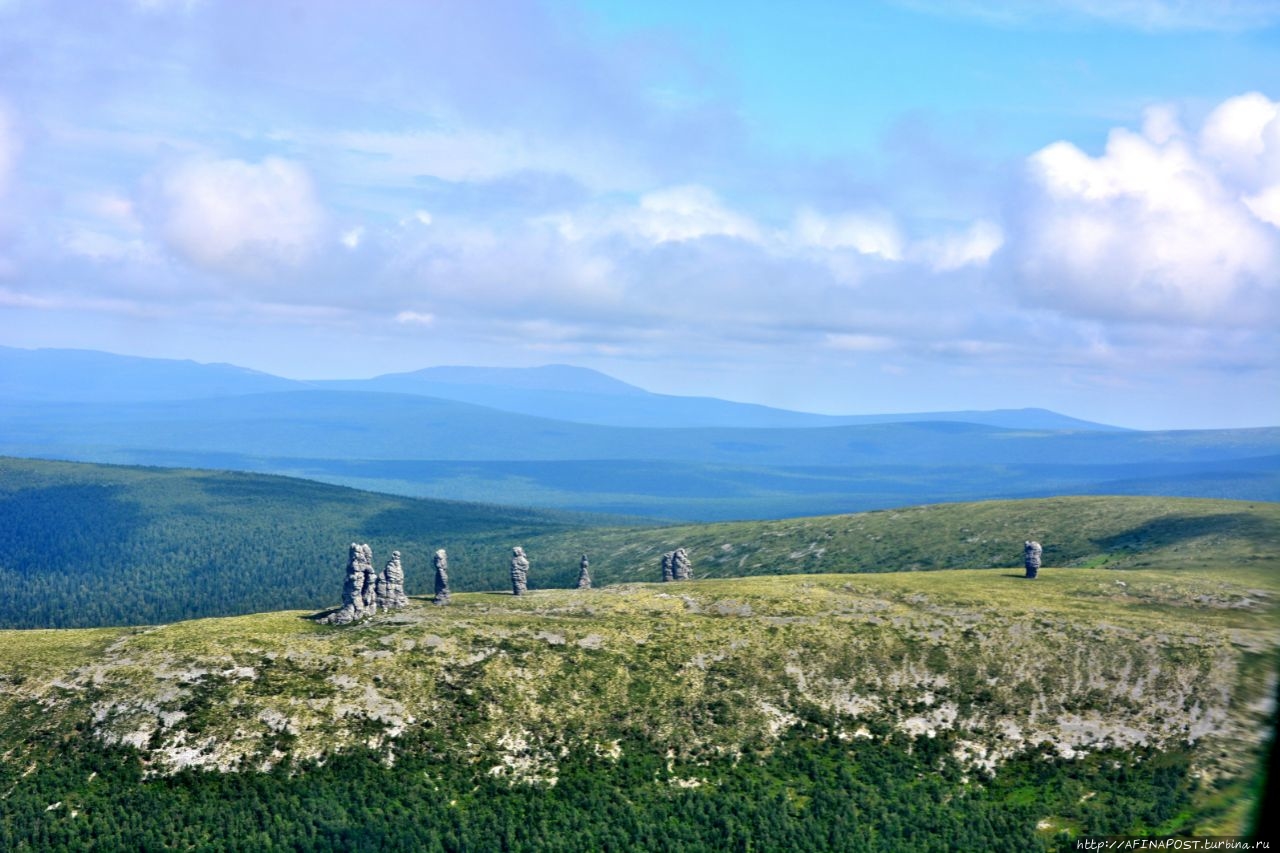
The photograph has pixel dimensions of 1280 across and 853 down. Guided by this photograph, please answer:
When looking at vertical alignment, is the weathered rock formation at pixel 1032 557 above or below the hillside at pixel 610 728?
above

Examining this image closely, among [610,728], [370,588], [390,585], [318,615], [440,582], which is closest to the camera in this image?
[610,728]

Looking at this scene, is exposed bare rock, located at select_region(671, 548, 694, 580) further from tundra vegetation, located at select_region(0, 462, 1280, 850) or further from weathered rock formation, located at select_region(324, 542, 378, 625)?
weathered rock formation, located at select_region(324, 542, 378, 625)

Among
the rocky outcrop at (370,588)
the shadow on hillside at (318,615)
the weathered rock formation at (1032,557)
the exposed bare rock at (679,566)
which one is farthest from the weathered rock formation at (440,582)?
the weathered rock formation at (1032,557)

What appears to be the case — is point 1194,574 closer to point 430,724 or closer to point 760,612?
point 760,612

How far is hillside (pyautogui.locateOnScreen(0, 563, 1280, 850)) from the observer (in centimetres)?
10850

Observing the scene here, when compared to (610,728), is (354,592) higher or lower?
higher

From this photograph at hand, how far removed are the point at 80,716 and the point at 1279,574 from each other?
132754 mm

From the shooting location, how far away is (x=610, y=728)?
126 m

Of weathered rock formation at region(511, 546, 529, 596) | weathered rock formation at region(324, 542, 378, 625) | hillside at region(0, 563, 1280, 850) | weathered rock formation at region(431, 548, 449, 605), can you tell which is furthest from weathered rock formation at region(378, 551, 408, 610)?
weathered rock formation at region(511, 546, 529, 596)

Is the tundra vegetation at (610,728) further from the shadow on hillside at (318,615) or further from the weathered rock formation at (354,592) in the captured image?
the weathered rock formation at (354,592)

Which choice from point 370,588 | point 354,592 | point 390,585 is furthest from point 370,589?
point 354,592

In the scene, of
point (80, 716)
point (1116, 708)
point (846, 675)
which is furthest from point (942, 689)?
point (80, 716)

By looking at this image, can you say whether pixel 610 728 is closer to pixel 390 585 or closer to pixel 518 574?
pixel 390 585

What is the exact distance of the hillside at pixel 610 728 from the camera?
356 ft
